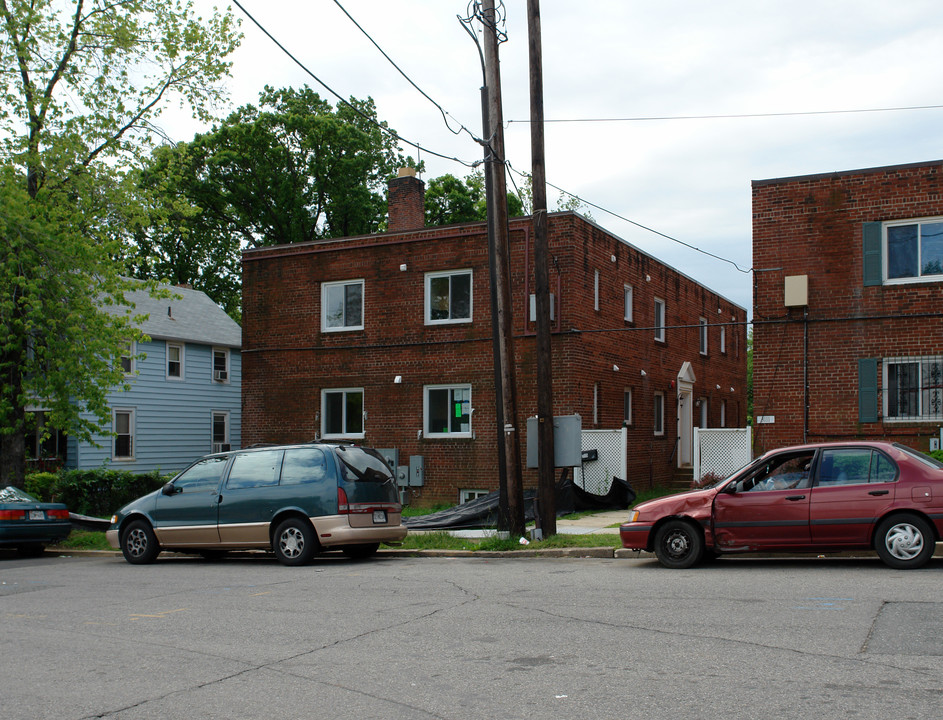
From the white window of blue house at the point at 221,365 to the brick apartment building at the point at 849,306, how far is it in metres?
23.3

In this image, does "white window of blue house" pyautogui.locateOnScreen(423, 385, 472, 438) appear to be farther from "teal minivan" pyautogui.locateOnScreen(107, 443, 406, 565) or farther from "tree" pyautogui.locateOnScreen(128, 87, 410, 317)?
"tree" pyautogui.locateOnScreen(128, 87, 410, 317)

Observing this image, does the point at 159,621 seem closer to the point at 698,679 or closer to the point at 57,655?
the point at 57,655

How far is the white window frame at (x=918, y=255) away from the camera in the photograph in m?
17.9

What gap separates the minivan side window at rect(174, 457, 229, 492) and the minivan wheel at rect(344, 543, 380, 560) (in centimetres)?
228

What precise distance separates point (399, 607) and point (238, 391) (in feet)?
96.4

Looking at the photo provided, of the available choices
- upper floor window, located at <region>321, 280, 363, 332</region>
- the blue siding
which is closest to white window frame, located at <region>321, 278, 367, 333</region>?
upper floor window, located at <region>321, 280, 363, 332</region>

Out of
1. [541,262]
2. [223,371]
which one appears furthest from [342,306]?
[223,371]

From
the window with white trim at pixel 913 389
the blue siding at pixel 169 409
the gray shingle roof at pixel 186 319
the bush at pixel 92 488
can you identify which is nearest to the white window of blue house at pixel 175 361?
the blue siding at pixel 169 409

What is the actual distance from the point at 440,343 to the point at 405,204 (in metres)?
4.77

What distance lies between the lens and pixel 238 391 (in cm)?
3766

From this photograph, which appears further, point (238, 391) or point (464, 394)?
point (238, 391)

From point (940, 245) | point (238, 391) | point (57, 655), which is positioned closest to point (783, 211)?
point (940, 245)

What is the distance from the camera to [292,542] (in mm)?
13906

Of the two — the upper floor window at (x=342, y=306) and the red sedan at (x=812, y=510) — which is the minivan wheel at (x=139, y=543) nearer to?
the red sedan at (x=812, y=510)
